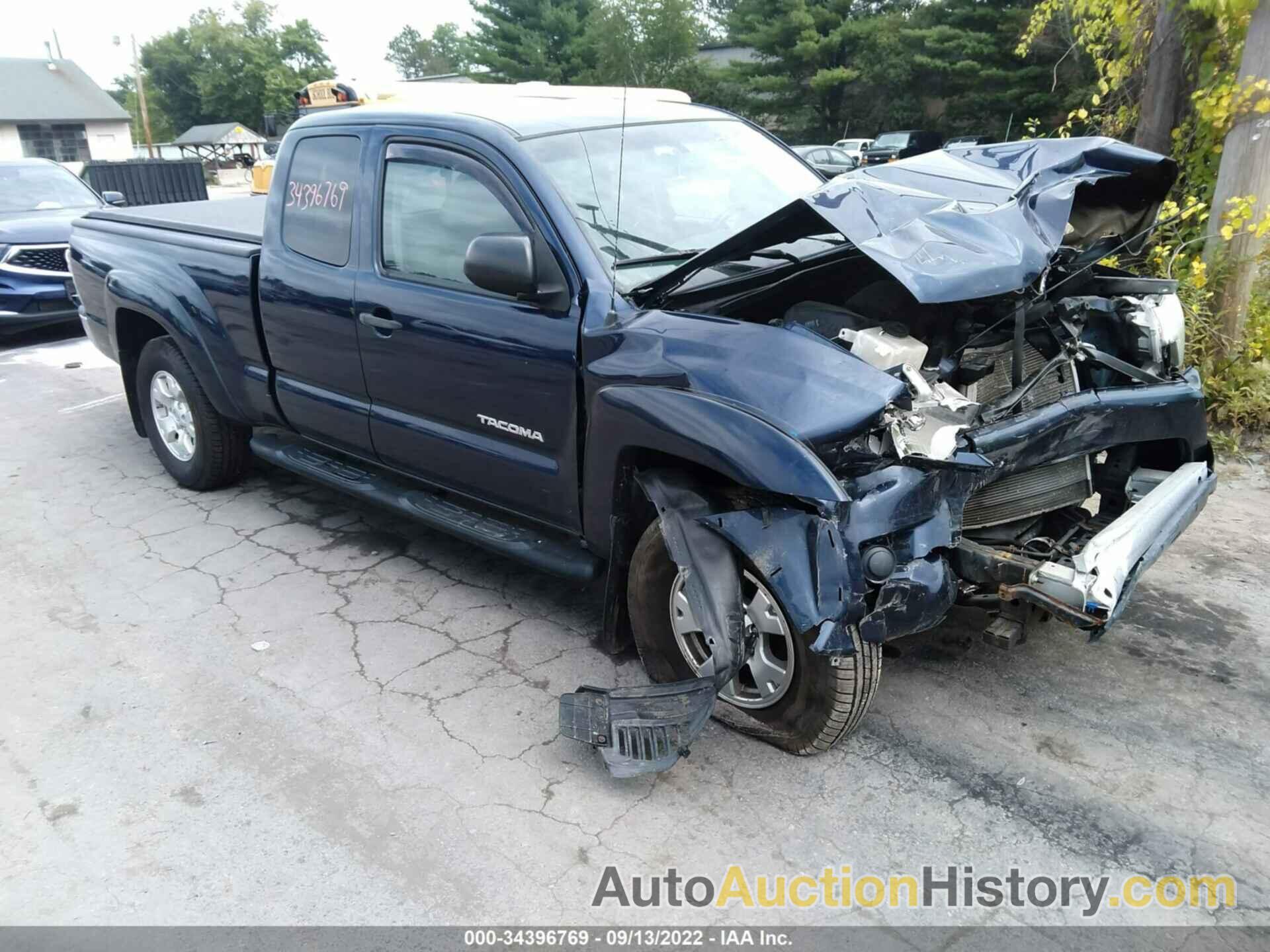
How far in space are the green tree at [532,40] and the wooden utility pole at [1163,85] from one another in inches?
1339

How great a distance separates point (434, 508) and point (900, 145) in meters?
27.6

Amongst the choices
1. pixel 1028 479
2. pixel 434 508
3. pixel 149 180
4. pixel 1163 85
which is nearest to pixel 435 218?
pixel 434 508

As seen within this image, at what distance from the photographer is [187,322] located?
4973mm

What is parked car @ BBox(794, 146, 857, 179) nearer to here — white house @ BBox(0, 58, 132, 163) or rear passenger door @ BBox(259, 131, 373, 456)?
rear passenger door @ BBox(259, 131, 373, 456)

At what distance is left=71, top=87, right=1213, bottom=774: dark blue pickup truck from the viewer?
2756 mm

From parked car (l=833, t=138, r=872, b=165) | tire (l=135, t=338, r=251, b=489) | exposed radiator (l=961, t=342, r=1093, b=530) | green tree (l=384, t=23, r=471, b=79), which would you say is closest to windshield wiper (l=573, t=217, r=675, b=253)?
exposed radiator (l=961, t=342, r=1093, b=530)

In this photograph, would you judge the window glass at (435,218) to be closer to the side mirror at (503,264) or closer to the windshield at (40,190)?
the side mirror at (503,264)

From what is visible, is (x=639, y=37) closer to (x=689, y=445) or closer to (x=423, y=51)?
(x=689, y=445)

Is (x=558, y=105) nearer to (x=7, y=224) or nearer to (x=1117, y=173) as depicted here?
(x=1117, y=173)

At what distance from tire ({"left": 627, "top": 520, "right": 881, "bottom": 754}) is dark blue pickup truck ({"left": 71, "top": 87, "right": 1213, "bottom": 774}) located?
12 millimetres

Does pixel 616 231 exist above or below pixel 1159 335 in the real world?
above

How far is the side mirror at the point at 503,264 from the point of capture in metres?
3.18

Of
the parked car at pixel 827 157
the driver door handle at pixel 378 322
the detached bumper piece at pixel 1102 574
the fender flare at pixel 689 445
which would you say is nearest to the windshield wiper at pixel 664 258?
the fender flare at pixel 689 445

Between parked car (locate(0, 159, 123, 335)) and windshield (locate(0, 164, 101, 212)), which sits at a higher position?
windshield (locate(0, 164, 101, 212))
